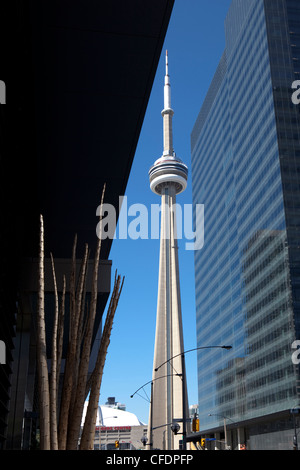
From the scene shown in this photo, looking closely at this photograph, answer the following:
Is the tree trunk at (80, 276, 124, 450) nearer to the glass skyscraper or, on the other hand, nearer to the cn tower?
the glass skyscraper

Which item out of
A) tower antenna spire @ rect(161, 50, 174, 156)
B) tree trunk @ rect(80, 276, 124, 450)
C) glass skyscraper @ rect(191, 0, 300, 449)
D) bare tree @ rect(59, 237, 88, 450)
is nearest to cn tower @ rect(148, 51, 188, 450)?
glass skyscraper @ rect(191, 0, 300, 449)

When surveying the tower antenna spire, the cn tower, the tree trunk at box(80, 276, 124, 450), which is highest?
the tower antenna spire

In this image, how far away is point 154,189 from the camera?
154000 mm

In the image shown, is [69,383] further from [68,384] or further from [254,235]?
[254,235]

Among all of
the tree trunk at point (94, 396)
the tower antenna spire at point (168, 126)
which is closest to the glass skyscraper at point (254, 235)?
the tower antenna spire at point (168, 126)

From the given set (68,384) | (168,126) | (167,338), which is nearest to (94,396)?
(68,384)

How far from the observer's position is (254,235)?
91812 millimetres

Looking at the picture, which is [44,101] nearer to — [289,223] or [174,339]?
[289,223]

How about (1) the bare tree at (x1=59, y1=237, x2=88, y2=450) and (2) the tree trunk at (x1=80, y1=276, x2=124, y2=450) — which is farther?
(2) the tree trunk at (x1=80, y1=276, x2=124, y2=450)

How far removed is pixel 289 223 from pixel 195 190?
214ft

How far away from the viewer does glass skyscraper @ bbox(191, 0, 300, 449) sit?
78.3 m

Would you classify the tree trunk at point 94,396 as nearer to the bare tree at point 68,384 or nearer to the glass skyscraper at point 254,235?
the bare tree at point 68,384
